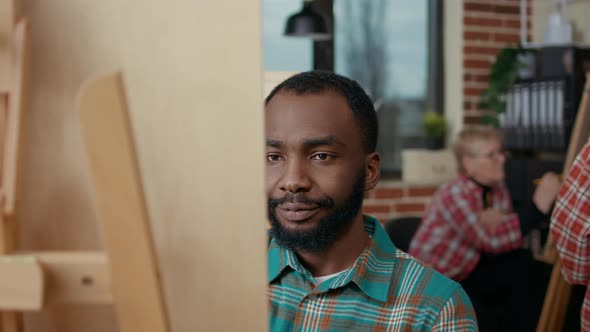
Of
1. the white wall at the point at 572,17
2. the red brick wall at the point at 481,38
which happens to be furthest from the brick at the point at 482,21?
the white wall at the point at 572,17

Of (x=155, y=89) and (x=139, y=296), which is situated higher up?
(x=155, y=89)

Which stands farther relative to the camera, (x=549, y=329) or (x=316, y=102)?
(x=549, y=329)

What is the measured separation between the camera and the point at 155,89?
21.6 inches

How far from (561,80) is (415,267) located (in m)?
2.52

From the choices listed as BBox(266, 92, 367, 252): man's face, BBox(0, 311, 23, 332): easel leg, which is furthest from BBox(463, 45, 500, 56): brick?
BBox(0, 311, 23, 332): easel leg

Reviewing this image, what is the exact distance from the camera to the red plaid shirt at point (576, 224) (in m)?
1.30

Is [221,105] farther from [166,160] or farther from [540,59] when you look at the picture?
[540,59]

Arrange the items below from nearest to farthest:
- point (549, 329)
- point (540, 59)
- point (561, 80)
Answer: point (549, 329)
point (561, 80)
point (540, 59)

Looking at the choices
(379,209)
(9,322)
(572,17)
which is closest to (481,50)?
(572,17)

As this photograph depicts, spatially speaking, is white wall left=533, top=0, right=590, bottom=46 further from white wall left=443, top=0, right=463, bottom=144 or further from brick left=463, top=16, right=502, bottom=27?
white wall left=443, top=0, right=463, bottom=144

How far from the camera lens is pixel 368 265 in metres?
0.94

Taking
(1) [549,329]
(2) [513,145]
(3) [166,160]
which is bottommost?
(1) [549,329]

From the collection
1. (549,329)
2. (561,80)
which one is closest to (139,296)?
(549,329)

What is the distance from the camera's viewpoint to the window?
3639mm
